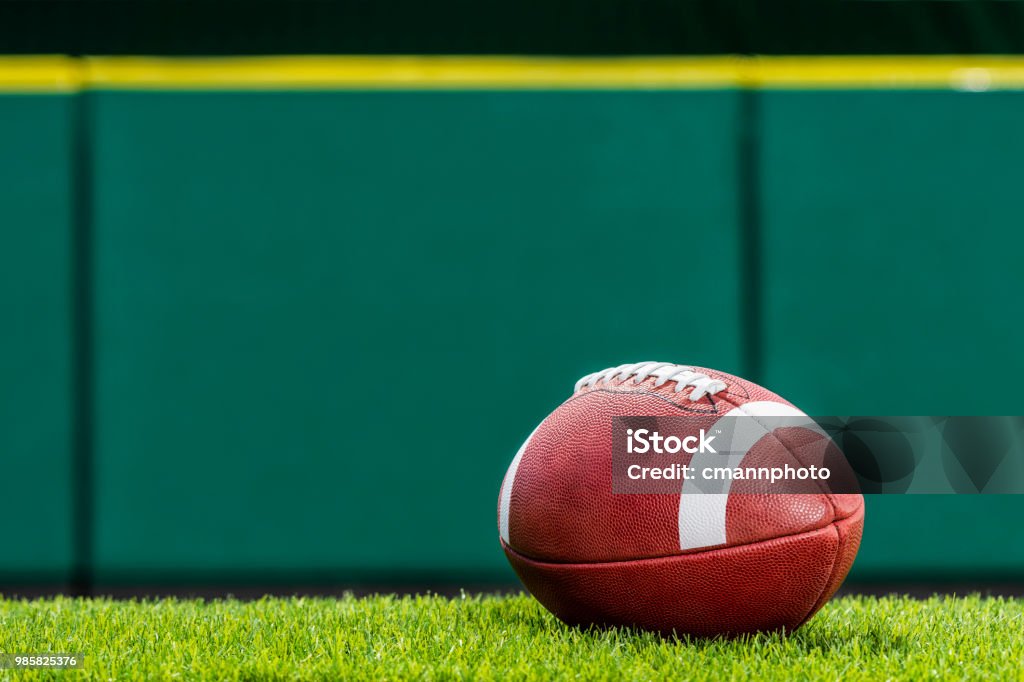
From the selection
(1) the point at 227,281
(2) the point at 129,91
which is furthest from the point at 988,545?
(2) the point at 129,91

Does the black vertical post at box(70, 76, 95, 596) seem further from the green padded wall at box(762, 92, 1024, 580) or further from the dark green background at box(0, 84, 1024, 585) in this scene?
the green padded wall at box(762, 92, 1024, 580)

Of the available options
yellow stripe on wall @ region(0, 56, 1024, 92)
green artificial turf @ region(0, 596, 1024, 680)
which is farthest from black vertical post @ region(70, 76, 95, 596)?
green artificial turf @ region(0, 596, 1024, 680)

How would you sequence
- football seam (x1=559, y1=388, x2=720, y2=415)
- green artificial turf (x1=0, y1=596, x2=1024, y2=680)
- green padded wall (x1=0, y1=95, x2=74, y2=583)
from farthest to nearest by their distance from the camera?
green padded wall (x1=0, y1=95, x2=74, y2=583)
football seam (x1=559, y1=388, x2=720, y2=415)
green artificial turf (x1=0, y1=596, x2=1024, y2=680)

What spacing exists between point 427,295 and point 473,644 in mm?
1569

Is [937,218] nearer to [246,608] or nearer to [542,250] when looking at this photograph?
[542,250]

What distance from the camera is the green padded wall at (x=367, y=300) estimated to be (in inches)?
→ 136

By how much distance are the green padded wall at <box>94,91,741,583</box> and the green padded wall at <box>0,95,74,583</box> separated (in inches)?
5.4

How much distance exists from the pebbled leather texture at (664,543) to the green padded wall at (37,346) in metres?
2.06

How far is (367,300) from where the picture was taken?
3492mm

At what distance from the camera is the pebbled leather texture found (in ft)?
6.66

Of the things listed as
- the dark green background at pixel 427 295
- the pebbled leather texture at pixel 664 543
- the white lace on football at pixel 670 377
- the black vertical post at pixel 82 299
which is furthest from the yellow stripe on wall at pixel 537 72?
the pebbled leather texture at pixel 664 543

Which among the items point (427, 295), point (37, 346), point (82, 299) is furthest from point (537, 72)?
point (37, 346)

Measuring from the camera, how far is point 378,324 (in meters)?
3.50

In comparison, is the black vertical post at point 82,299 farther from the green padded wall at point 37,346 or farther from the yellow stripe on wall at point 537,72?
the yellow stripe on wall at point 537,72
